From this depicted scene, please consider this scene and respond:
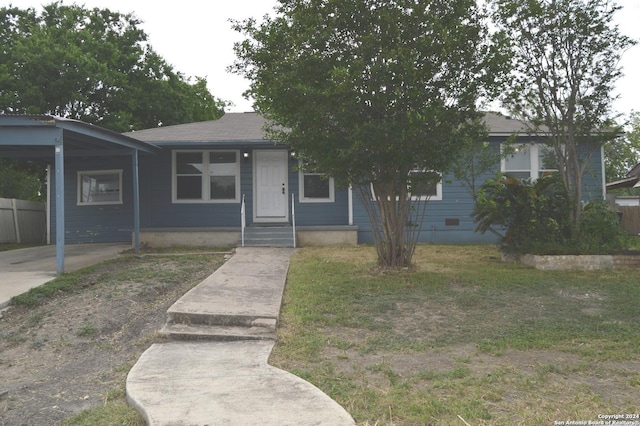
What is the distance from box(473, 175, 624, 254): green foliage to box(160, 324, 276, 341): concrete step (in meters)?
5.16

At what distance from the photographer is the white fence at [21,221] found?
15.1 metres

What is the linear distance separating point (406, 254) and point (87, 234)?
9341 millimetres

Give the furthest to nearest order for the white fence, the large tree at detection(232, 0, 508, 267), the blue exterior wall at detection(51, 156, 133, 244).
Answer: the white fence < the blue exterior wall at detection(51, 156, 133, 244) < the large tree at detection(232, 0, 508, 267)

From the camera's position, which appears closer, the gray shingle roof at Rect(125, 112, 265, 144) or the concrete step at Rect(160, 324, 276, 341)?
the concrete step at Rect(160, 324, 276, 341)

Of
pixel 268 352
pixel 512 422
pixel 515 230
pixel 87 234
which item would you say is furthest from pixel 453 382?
pixel 87 234

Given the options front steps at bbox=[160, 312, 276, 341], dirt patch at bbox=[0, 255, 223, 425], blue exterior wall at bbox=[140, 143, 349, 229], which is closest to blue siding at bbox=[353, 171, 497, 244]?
blue exterior wall at bbox=[140, 143, 349, 229]

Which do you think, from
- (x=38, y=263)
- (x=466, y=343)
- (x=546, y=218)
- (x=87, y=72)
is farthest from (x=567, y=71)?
(x=87, y=72)

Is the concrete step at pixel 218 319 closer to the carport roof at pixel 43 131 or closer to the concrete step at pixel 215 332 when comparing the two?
the concrete step at pixel 215 332

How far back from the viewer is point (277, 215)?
1240 cm

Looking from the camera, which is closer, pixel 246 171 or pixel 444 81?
pixel 444 81

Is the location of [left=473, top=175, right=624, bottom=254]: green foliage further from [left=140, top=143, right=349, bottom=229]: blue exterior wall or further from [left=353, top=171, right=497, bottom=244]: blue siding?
[left=140, top=143, right=349, bottom=229]: blue exterior wall

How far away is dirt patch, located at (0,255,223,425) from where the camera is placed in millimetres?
3199

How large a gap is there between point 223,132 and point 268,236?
330 centimetres

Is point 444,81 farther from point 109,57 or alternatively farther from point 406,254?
point 109,57
